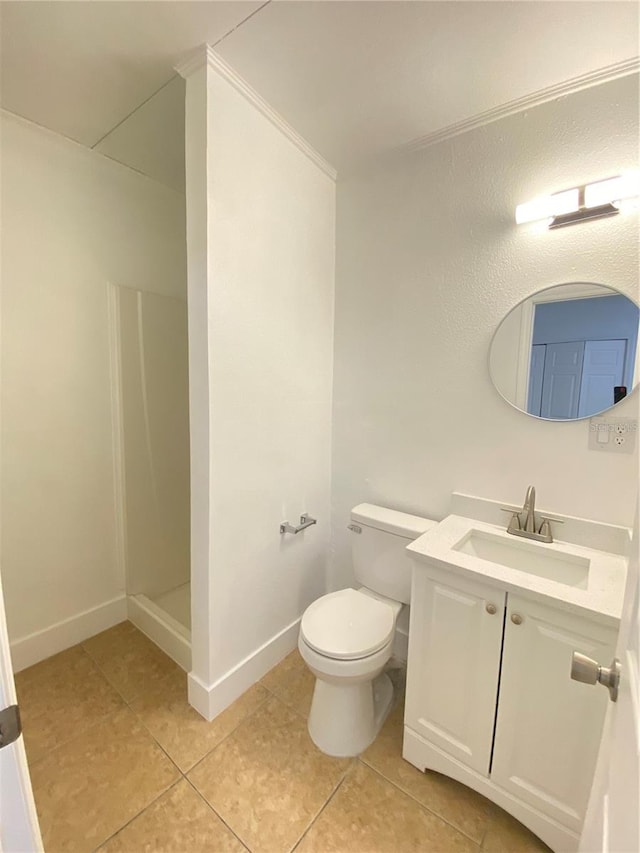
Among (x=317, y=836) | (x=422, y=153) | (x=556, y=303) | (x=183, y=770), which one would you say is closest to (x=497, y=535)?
(x=556, y=303)

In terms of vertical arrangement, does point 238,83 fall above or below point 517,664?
above

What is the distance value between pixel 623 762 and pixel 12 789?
0.95 meters

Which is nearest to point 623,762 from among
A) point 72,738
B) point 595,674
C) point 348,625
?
point 595,674

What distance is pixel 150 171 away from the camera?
2061 millimetres

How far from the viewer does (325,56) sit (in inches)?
51.1

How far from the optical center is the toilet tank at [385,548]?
171 centimetres

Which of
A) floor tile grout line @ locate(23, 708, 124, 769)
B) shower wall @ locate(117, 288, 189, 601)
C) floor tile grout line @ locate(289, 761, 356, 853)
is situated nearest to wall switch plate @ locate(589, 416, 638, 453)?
floor tile grout line @ locate(289, 761, 356, 853)

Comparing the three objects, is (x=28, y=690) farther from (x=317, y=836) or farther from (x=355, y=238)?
(x=355, y=238)

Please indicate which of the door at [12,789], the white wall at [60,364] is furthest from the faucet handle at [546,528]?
the white wall at [60,364]

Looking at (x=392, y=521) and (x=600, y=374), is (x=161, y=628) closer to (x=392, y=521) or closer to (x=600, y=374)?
(x=392, y=521)

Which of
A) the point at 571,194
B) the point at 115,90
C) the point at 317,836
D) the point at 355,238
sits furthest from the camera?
the point at 355,238

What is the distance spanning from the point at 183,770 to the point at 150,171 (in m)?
2.76

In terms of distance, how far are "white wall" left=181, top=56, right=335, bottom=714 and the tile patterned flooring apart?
24cm

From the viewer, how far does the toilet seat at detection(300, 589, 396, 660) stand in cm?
142
